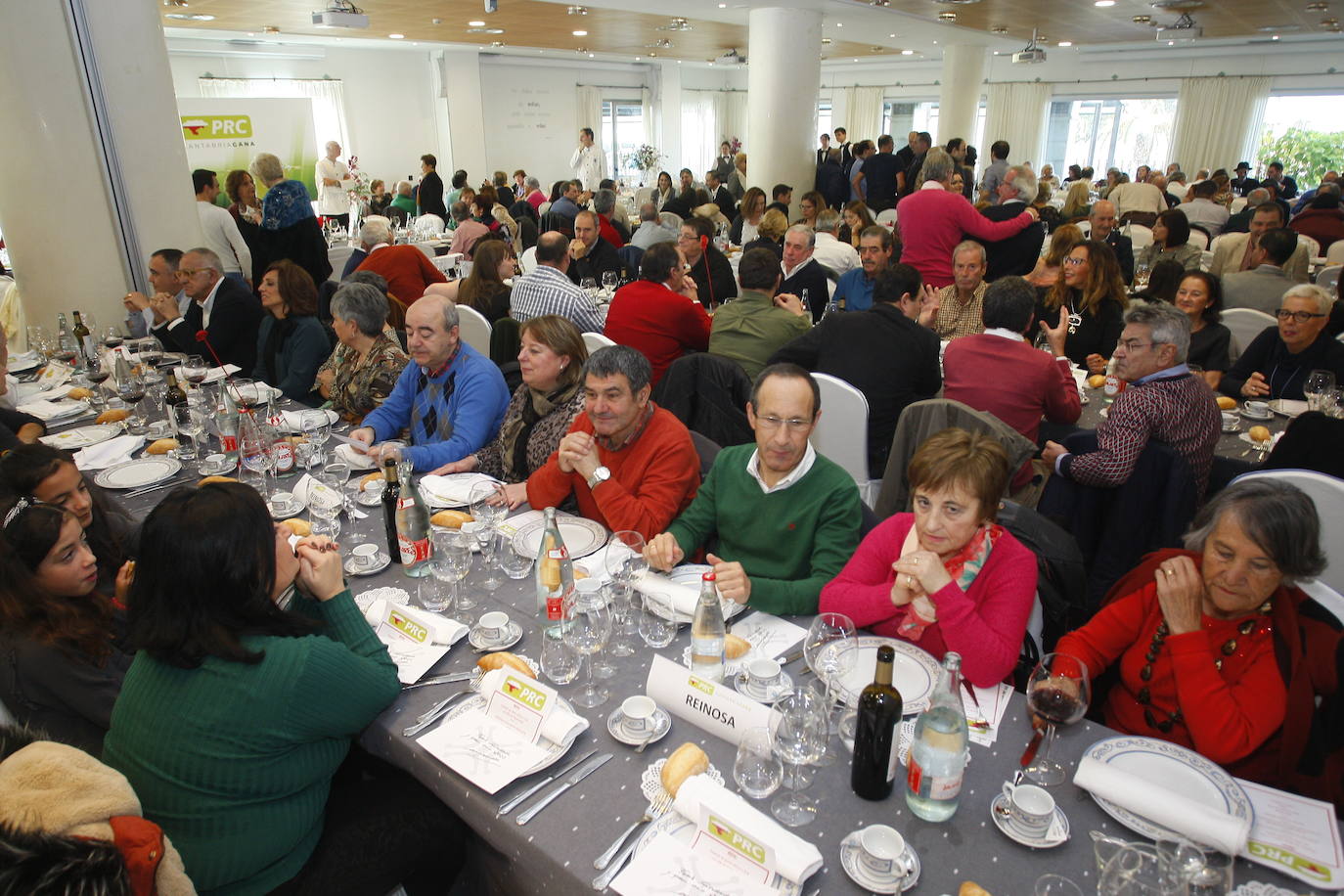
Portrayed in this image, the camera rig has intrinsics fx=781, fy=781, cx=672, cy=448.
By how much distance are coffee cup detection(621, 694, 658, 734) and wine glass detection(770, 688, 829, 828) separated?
0.91 ft

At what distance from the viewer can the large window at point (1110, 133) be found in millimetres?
16719

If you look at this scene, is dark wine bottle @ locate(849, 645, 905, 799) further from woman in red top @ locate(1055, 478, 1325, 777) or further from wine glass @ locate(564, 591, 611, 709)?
woman in red top @ locate(1055, 478, 1325, 777)

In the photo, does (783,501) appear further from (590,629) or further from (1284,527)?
(1284,527)

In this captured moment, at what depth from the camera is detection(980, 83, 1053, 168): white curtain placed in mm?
17922

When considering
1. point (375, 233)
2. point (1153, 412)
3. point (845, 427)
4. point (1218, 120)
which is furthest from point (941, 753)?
point (1218, 120)

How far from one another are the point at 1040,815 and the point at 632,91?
2154 centimetres

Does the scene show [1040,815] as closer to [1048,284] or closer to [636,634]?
[636,634]

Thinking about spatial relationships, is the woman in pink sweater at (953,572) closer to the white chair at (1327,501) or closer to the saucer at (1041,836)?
the saucer at (1041,836)

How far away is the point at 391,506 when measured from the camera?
238 centimetres

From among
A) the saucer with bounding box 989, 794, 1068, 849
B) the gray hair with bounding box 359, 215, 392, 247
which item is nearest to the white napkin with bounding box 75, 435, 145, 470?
the saucer with bounding box 989, 794, 1068, 849

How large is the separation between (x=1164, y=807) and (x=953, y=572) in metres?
0.71

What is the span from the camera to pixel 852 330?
375 cm

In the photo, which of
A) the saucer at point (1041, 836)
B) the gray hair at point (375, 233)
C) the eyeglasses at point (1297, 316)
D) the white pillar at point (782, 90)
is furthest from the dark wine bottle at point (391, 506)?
the white pillar at point (782, 90)

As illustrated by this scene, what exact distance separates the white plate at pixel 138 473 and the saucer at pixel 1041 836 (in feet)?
10.3
